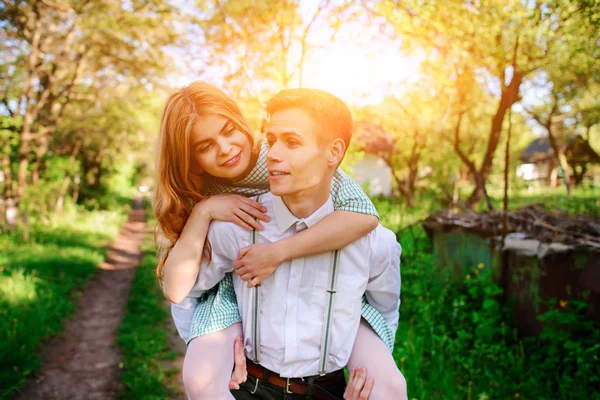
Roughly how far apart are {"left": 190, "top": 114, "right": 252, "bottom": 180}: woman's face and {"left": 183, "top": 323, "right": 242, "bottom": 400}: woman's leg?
616 millimetres

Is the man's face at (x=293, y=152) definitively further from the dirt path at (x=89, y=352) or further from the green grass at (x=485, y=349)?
the dirt path at (x=89, y=352)

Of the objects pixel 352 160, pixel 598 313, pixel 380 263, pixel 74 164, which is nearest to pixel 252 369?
pixel 380 263

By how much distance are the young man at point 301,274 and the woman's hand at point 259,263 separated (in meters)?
0.08

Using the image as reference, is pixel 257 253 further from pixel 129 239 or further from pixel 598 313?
pixel 129 239

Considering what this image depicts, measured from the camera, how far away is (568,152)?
27906 mm

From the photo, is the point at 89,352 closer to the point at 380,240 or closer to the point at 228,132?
the point at 228,132

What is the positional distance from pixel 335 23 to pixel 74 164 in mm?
14353

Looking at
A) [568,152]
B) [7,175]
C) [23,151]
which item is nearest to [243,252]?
[23,151]

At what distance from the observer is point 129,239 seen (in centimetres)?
1341

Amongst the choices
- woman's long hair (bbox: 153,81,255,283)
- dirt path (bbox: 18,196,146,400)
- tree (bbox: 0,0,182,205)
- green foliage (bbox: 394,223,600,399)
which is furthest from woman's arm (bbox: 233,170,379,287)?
tree (bbox: 0,0,182,205)

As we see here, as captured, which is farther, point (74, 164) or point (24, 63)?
point (74, 164)

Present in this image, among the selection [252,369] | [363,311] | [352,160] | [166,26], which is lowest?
[252,369]

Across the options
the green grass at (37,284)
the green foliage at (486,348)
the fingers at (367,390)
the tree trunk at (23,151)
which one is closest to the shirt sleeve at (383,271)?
the fingers at (367,390)

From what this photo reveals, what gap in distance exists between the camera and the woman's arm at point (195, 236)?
165cm
